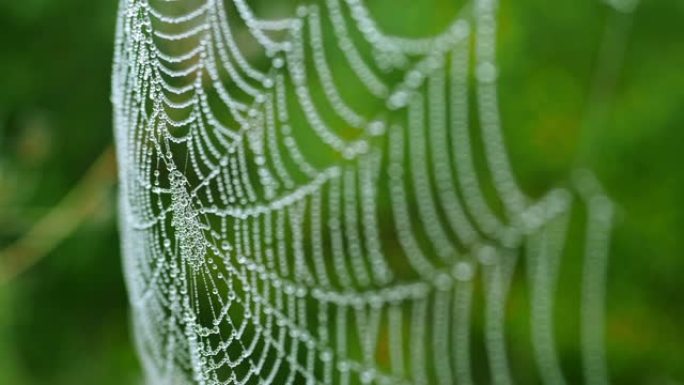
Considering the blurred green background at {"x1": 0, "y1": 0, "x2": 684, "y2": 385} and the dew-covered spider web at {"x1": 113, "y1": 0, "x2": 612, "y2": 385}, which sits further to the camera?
the blurred green background at {"x1": 0, "y1": 0, "x2": 684, "y2": 385}

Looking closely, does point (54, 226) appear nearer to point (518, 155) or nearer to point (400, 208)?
point (400, 208)

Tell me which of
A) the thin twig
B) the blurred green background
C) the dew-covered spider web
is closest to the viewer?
the dew-covered spider web

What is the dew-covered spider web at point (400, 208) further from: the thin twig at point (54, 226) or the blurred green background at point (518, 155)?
the thin twig at point (54, 226)

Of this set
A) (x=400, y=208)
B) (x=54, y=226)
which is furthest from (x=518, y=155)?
(x=54, y=226)

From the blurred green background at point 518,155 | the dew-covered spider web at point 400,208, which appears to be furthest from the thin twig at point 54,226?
the dew-covered spider web at point 400,208

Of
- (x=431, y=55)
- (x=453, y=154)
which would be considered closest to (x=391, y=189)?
(x=453, y=154)

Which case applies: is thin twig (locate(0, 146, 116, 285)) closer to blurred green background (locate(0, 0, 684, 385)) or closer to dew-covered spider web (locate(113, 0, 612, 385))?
blurred green background (locate(0, 0, 684, 385))

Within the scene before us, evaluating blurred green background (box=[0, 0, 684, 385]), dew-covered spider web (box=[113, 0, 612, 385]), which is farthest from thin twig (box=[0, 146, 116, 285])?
dew-covered spider web (box=[113, 0, 612, 385])

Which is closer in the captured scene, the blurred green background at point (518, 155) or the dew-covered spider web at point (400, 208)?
the dew-covered spider web at point (400, 208)
